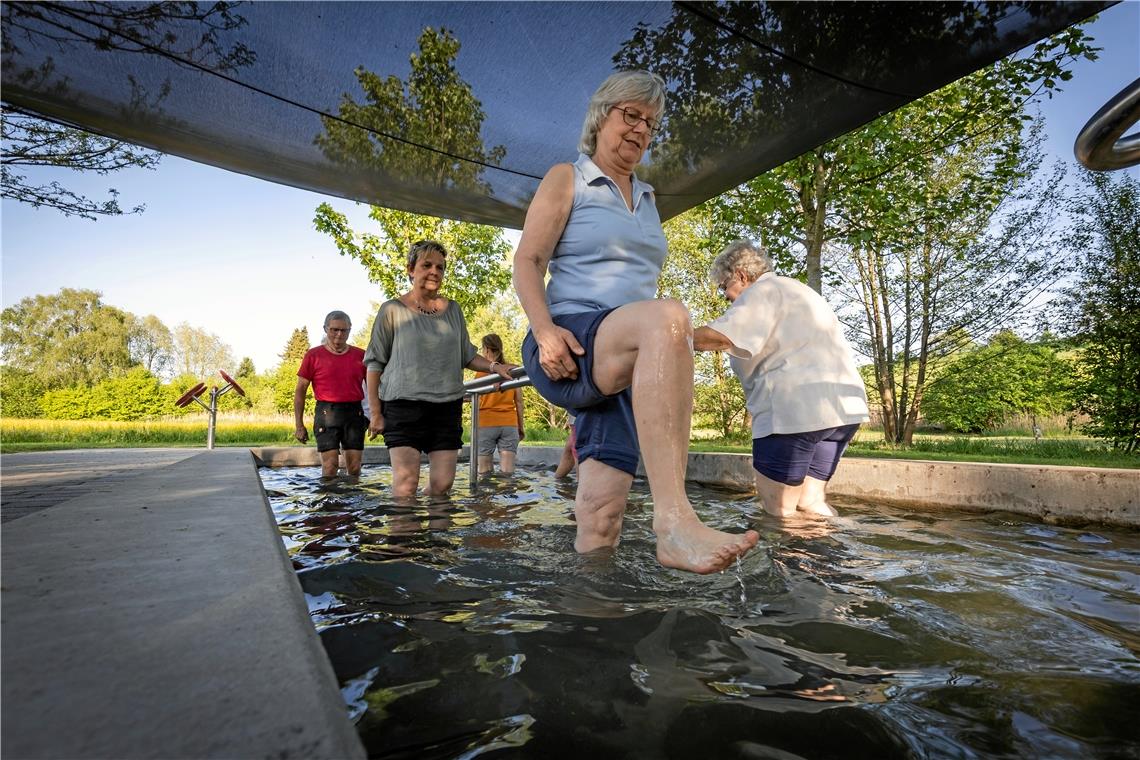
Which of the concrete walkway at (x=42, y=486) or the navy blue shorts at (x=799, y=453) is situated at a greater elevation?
the navy blue shorts at (x=799, y=453)

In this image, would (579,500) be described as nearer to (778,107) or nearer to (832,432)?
(832,432)

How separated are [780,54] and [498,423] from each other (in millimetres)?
4931

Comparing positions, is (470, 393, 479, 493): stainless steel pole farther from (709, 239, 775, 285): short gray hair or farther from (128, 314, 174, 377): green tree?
(128, 314, 174, 377): green tree

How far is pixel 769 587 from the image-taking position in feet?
6.52

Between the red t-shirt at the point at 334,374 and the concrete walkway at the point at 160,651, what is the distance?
477 centimetres

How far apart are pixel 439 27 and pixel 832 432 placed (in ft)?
9.99

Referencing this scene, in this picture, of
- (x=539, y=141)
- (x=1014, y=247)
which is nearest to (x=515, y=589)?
(x=539, y=141)

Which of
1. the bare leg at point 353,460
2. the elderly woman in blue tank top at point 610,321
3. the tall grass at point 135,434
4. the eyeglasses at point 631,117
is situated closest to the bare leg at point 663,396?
the elderly woman in blue tank top at point 610,321

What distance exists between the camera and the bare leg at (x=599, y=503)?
2154mm

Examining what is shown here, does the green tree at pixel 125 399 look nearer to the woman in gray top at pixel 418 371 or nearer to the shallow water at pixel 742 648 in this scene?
the woman in gray top at pixel 418 371

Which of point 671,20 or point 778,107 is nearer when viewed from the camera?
point 671,20

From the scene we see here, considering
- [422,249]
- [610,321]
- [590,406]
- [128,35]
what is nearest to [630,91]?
[610,321]

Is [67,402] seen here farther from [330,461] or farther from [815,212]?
[815,212]

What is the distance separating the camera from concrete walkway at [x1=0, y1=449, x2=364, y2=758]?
1.94 feet
